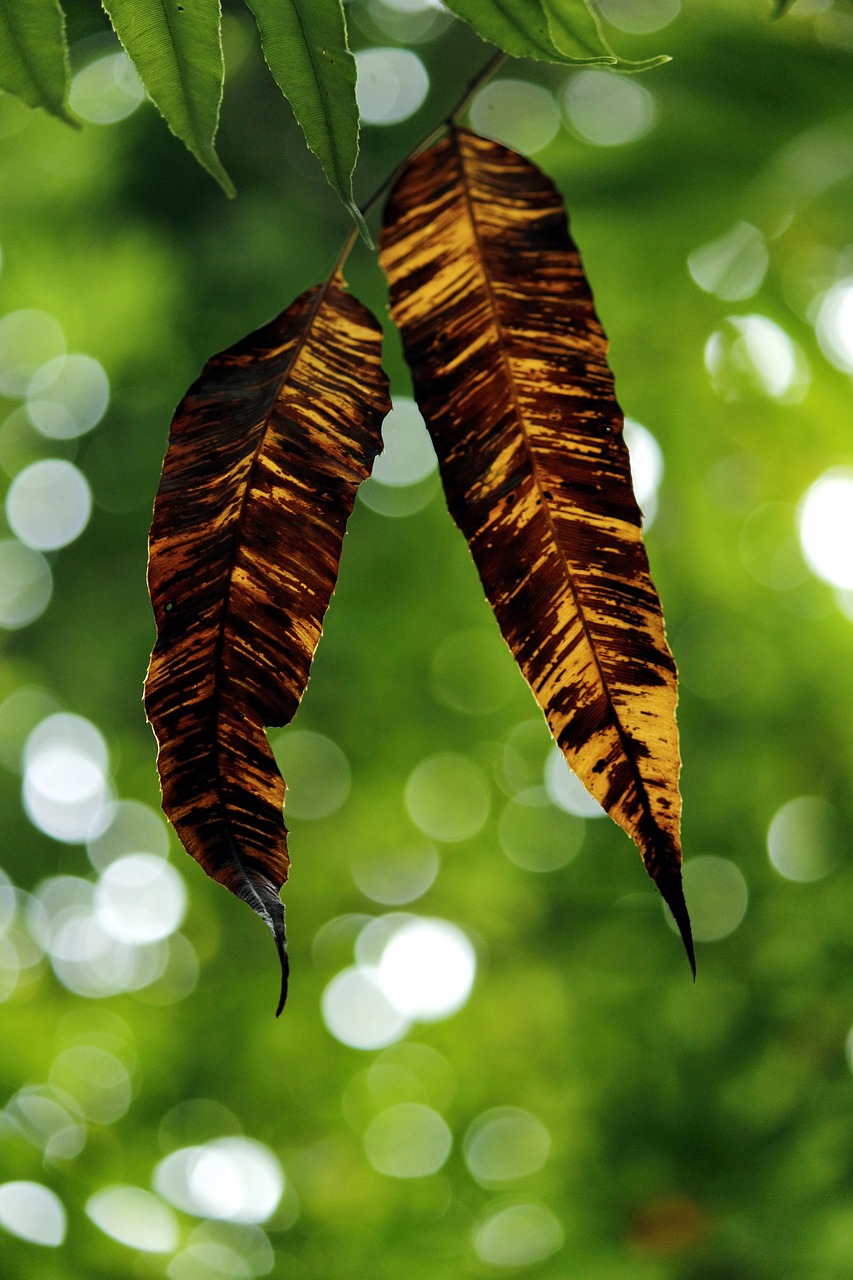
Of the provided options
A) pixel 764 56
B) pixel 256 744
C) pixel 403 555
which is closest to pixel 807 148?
pixel 764 56

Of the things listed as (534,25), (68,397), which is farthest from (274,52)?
(68,397)

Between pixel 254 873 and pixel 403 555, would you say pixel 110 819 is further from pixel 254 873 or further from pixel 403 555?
pixel 254 873

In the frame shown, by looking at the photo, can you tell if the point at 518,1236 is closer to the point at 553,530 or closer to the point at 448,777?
the point at 448,777

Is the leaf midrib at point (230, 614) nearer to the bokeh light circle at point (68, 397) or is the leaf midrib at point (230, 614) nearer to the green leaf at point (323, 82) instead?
the green leaf at point (323, 82)

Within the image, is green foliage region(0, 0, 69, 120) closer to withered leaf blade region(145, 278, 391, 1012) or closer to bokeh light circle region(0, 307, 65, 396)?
withered leaf blade region(145, 278, 391, 1012)

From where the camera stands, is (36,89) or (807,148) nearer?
(36,89)

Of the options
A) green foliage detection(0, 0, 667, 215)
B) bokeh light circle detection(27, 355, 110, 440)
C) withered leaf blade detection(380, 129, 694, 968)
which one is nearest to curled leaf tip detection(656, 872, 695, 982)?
withered leaf blade detection(380, 129, 694, 968)

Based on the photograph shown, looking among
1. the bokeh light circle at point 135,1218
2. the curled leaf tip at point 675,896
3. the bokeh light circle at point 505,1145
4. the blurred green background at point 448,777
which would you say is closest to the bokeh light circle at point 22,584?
the blurred green background at point 448,777
